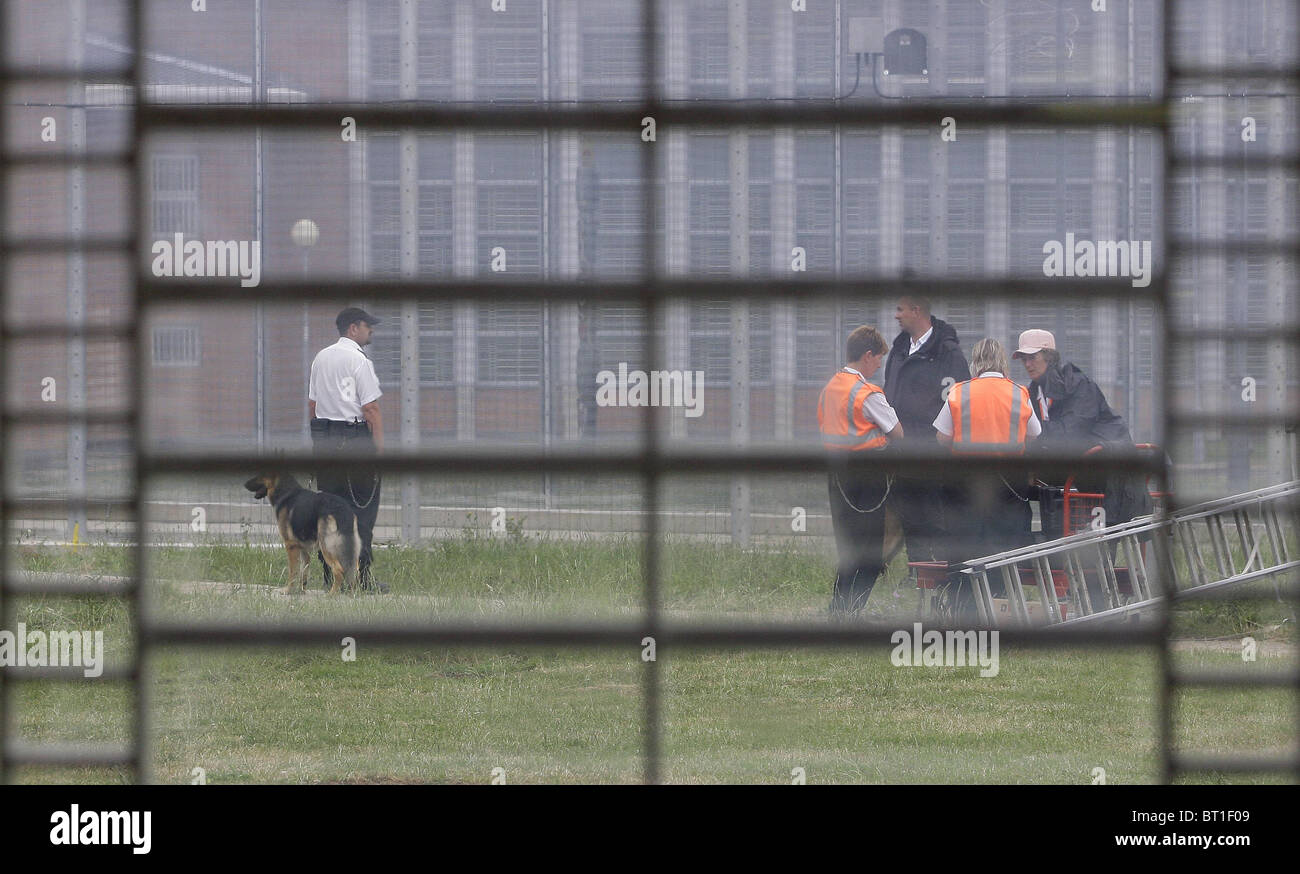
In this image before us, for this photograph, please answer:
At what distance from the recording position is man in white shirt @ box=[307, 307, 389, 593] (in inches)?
198

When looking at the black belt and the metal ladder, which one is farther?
the black belt

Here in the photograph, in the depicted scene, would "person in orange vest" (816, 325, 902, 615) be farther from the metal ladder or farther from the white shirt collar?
the metal ladder

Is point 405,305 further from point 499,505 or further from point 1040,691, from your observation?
point 1040,691

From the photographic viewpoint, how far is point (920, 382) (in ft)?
16.4

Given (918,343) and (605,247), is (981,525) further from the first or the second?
(605,247)

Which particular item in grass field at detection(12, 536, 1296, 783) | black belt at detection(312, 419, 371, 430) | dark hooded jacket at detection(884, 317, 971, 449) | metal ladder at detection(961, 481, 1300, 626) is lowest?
grass field at detection(12, 536, 1296, 783)

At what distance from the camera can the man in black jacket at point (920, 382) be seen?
16.4 feet

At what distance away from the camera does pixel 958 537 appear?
5023 millimetres

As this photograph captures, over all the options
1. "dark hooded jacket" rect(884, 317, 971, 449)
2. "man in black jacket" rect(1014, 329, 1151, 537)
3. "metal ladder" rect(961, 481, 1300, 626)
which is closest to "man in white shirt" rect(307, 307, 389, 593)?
"dark hooded jacket" rect(884, 317, 971, 449)

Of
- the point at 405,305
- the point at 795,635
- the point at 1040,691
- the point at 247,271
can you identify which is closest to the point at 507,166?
the point at 405,305

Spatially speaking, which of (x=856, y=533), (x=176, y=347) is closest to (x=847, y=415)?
(x=856, y=533)

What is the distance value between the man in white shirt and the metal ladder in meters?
2.02

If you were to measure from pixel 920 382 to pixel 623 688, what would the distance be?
1418mm

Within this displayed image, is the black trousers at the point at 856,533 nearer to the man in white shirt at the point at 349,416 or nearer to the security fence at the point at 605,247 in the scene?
the security fence at the point at 605,247
